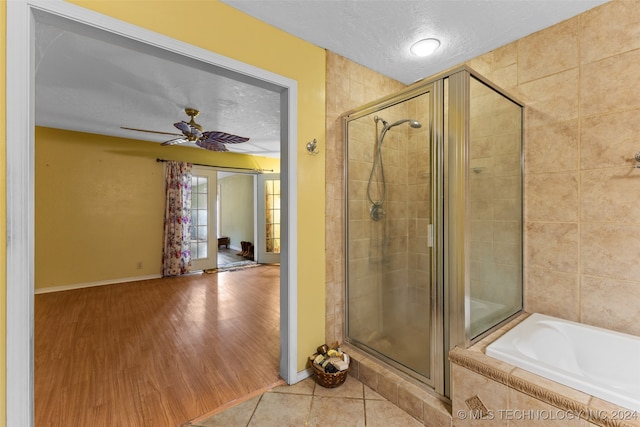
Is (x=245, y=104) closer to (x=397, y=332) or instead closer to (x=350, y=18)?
(x=350, y=18)

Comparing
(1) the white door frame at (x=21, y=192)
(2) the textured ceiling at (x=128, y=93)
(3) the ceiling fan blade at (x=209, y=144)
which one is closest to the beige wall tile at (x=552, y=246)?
(2) the textured ceiling at (x=128, y=93)

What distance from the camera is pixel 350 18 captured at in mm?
1773

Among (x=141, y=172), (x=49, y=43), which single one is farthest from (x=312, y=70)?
(x=141, y=172)

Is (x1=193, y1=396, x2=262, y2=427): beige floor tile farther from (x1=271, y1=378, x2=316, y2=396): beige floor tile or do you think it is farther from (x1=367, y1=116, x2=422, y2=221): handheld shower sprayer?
(x1=367, y1=116, x2=422, y2=221): handheld shower sprayer

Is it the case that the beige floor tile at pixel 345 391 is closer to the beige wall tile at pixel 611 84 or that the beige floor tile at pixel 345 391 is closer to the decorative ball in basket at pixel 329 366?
the decorative ball in basket at pixel 329 366

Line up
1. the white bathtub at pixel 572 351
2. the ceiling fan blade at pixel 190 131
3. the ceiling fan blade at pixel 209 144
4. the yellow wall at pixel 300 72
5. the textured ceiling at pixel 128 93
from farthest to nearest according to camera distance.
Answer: the ceiling fan blade at pixel 209 144 → the ceiling fan blade at pixel 190 131 → the textured ceiling at pixel 128 93 → the yellow wall at pixel 300 72 → the white bathtub at pixel 572 351

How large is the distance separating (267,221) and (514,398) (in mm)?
5304

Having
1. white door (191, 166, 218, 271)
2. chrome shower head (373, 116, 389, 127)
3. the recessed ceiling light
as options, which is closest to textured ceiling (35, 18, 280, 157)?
chrome shower head (373, 116, 389, 127)

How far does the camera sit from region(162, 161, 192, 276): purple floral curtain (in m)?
4.94

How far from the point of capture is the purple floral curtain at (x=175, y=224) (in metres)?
4.94

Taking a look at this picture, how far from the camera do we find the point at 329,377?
6.01ft

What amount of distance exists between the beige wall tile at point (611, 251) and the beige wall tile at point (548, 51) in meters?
1.06

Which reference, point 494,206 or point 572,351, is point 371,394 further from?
point 494,206

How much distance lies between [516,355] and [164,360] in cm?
242
